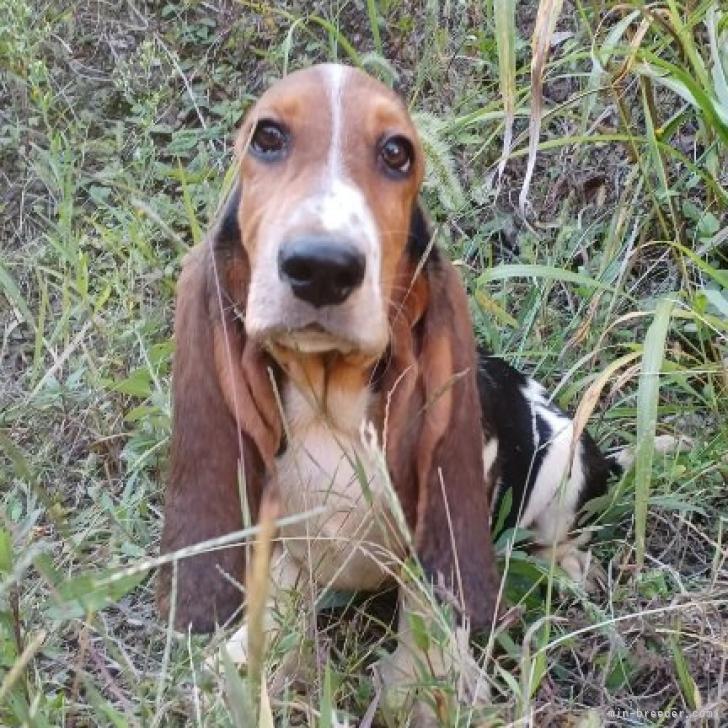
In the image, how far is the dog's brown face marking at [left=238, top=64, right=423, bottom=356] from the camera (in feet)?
6.60

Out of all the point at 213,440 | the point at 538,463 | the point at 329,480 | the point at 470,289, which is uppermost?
the point at 213,440

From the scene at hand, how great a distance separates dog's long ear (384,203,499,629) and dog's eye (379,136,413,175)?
208 mm

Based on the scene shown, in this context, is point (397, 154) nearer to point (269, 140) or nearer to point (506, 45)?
point (269, 140)

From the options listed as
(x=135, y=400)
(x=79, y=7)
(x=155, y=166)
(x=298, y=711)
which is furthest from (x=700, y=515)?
(x=79, y=7)

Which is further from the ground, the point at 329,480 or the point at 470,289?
the point at 329,480

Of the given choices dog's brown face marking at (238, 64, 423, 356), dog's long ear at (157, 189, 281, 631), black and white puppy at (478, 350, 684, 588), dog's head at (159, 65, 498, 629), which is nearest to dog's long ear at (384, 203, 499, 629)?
dog's head at (159, 65, 498, 629)

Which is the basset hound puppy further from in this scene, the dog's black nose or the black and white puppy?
the black and white puppy

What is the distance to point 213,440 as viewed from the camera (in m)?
2.36

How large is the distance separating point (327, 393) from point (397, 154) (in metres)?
0.53

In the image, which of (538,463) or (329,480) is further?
(538,463)

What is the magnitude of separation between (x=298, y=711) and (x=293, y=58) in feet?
10.1

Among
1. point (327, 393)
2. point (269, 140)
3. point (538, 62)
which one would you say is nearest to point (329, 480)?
point (327, 393)

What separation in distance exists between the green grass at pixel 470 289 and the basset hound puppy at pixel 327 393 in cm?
19

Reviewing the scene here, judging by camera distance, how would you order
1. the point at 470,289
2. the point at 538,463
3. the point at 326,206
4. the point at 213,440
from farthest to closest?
the point at 470,289
the point at 538,463
the point at 213,440
the point at 326,206
